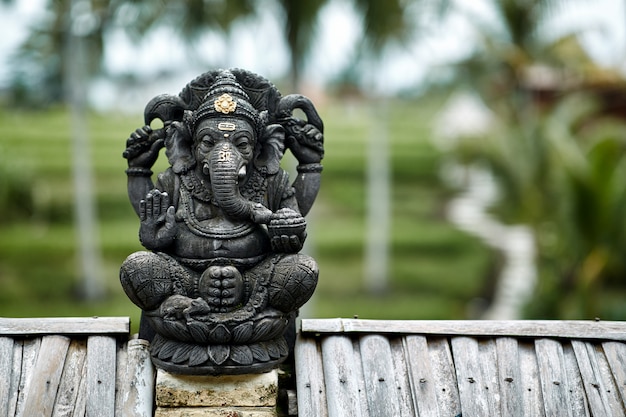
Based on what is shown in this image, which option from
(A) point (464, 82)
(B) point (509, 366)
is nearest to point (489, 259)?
(A) point (464, 82)

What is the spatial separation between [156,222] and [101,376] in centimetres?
87

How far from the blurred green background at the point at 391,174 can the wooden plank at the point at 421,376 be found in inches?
208

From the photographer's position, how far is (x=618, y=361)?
14.3ft

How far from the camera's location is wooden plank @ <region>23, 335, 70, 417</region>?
400 cm

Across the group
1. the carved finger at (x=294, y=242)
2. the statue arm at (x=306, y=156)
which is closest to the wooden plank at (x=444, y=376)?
the carved finger at (x=294, y=242)

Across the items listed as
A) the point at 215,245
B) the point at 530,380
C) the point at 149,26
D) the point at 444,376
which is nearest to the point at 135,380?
the point at 215,245

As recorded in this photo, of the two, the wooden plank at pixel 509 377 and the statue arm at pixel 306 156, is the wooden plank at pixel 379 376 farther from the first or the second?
the statue arm at pixel 306 156

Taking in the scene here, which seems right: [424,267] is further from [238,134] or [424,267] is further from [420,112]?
[420,112]

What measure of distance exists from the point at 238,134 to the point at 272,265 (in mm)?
740

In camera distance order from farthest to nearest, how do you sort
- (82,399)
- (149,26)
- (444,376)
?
(149,26) < (444,376) < (82,399)

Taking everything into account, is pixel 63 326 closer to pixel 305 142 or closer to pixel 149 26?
pixel 305 142

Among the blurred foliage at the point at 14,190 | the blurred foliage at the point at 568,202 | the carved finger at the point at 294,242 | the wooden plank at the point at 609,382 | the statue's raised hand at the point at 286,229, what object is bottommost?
the wooden plank at the point at 609,382

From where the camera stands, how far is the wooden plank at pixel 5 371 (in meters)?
4.00

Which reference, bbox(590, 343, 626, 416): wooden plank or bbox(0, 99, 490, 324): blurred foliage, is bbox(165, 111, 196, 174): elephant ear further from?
bbox(0, 99, 490, 324): blurred foliage
